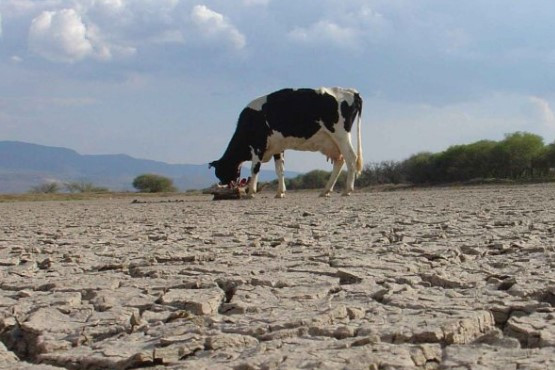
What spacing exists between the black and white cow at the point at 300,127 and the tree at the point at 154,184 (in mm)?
22922

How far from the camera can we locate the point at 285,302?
2795 millimetres

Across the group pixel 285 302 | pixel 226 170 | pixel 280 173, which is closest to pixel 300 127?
pixel 280 173

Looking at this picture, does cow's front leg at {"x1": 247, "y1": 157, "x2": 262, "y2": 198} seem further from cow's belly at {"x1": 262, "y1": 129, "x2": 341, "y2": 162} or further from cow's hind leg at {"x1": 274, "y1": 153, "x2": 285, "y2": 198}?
cow's hind leg at {"x1": 274, "y1": 153, "x2": 285, "y2": 198}

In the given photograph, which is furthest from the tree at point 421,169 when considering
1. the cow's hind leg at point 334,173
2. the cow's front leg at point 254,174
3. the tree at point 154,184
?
the tree at point 154,184

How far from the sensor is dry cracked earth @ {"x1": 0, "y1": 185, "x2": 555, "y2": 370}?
6.70 ft

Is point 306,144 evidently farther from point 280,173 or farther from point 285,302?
point 285,302

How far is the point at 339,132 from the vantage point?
1361 centimetres

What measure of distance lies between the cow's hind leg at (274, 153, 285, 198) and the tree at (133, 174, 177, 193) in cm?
2272

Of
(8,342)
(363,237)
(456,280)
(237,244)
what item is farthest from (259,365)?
(363,237)

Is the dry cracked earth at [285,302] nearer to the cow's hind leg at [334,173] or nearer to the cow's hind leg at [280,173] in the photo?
the cow's hind leg at [280,173]

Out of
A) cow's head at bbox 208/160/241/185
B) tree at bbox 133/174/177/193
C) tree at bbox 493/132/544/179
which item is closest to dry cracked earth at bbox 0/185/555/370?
cow's head at bbox 208/160/241/185

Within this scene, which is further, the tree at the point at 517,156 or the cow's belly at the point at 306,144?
the tree at the point at 517,156

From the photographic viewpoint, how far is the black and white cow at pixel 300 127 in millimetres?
13586

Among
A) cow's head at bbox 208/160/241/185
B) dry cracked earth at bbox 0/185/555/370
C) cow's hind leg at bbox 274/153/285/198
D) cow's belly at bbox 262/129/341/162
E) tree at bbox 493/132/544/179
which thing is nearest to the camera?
dry cracked earth at bbox 0/185/555/370
